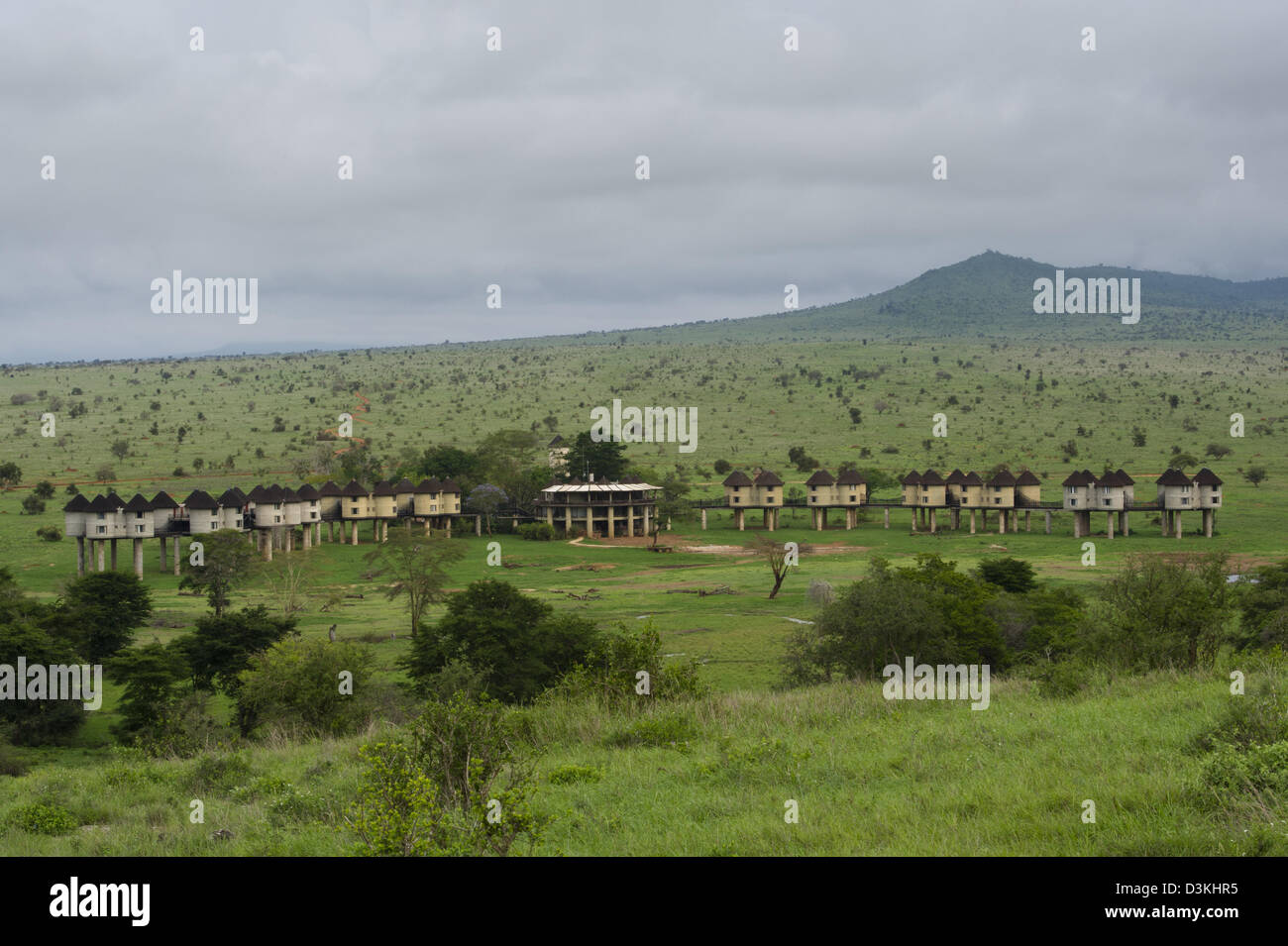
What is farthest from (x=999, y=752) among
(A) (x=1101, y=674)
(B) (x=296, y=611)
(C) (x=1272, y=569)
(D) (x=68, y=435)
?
(D) (x=68, y=435)

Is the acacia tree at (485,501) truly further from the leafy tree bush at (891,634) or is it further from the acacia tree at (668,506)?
the leafy tree bush at (891,634)

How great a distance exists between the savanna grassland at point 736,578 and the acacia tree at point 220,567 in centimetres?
162

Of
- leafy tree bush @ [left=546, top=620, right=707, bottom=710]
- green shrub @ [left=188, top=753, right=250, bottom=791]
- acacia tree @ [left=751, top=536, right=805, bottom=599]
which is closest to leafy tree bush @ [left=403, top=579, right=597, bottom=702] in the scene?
leafy tree bush @ [left=546, top=620, right=707, bottom=710]

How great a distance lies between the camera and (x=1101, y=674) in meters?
19.2

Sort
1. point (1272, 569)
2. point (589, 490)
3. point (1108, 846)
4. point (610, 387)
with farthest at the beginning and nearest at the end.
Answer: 1. point (610, 387)
2. point (589, 490)
3. point (1272, 569)
4. point (1108, 846)

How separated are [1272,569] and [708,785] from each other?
121 ft

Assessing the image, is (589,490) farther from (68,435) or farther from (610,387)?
(610,387)

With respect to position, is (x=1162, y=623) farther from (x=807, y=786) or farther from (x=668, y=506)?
(x=668, y=506)

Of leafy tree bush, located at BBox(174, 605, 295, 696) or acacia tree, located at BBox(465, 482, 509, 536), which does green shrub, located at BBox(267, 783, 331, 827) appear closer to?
leafy tree bush, located at BBox(174, 605, 295, 696)

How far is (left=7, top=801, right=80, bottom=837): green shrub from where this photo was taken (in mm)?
13523

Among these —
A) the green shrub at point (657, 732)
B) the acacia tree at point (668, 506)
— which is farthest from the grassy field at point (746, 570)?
the acacia tree at point (668, 506)

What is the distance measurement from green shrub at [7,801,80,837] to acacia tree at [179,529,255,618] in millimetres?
34337

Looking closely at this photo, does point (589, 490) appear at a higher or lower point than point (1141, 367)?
lower

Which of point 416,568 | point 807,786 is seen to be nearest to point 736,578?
point 416,568
